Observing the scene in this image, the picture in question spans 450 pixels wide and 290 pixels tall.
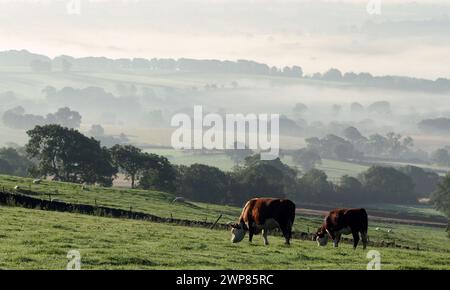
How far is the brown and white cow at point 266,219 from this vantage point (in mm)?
34062

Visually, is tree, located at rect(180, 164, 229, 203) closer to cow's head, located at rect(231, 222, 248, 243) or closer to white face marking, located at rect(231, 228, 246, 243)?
cow's head, located at rect(231, 222, 248, 243)

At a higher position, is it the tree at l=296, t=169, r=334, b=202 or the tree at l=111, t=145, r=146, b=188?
the tree at l=111, t=145, r=146, b=188

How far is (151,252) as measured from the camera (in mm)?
27016

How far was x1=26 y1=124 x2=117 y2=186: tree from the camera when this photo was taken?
109188 mm

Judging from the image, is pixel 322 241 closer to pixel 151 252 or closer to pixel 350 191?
pixel 151 252

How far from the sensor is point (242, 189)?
134 meters

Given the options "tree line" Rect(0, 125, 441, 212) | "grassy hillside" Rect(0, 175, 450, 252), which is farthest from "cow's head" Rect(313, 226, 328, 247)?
"tree line" Rect(0, 125, 441, 212)

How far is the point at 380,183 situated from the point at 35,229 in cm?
15769

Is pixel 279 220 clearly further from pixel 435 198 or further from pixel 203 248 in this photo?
pixel 435 198

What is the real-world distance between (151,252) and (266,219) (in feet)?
28.3

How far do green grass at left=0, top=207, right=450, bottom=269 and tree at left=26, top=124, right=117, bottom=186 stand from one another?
73899 millimetres

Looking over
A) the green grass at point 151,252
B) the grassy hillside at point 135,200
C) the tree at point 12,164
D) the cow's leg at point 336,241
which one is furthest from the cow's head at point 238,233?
the tree at point 12,164

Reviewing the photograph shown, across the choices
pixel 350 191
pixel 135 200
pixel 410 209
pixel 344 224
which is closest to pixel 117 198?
pixel 135 200
